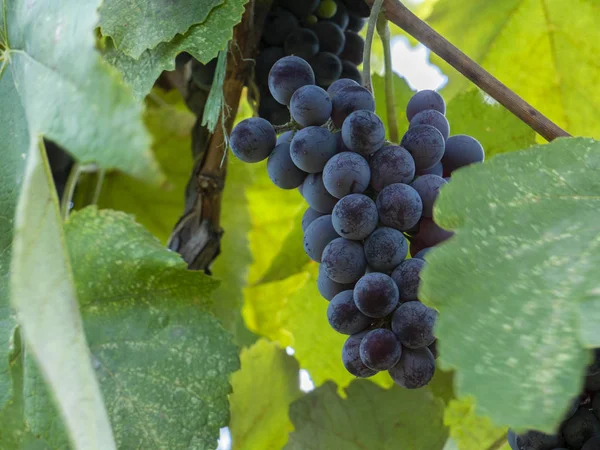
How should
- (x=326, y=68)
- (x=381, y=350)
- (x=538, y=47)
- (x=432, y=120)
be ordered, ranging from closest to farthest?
(x=381, y=350) < (x=432, y=120) < (x=326, y=68) < (x=538, y=47)

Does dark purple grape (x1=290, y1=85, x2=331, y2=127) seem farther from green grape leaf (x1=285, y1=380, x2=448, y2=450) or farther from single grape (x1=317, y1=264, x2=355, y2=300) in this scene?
green grape leaf (x1=285, y1=380, x2=448, y2=450)

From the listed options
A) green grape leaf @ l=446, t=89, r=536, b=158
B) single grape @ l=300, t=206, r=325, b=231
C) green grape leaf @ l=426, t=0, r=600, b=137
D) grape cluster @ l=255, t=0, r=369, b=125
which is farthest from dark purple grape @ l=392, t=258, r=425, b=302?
green grape leaf @ l=426, t=0, r=600, b=137

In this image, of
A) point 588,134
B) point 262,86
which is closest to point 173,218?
point 262,86

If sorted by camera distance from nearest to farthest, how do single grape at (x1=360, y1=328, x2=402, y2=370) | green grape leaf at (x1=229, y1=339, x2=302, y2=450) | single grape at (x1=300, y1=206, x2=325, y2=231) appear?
1. single grape at (x1=360, y1=328, x2=402, y2=370)
2. single grape at (x1=300, y1=206, x2=325, y2=231)
3. green grape leaf at (x1=229, y1=339, x2=302, y2=450)

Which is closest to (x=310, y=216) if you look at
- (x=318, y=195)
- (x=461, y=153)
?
(x=318, y=195)

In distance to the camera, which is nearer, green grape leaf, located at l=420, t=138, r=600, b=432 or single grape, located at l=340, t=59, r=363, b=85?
green grape leaf, located at l=420, t=138, r=600, b=432

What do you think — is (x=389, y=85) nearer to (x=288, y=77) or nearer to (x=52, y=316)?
(x=288, y=77)

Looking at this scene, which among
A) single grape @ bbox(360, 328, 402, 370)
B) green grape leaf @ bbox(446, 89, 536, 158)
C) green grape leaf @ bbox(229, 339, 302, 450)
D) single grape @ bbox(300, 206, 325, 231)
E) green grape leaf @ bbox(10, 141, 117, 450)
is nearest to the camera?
green grape leaf @ bbox(10, 141, 117, 450)
